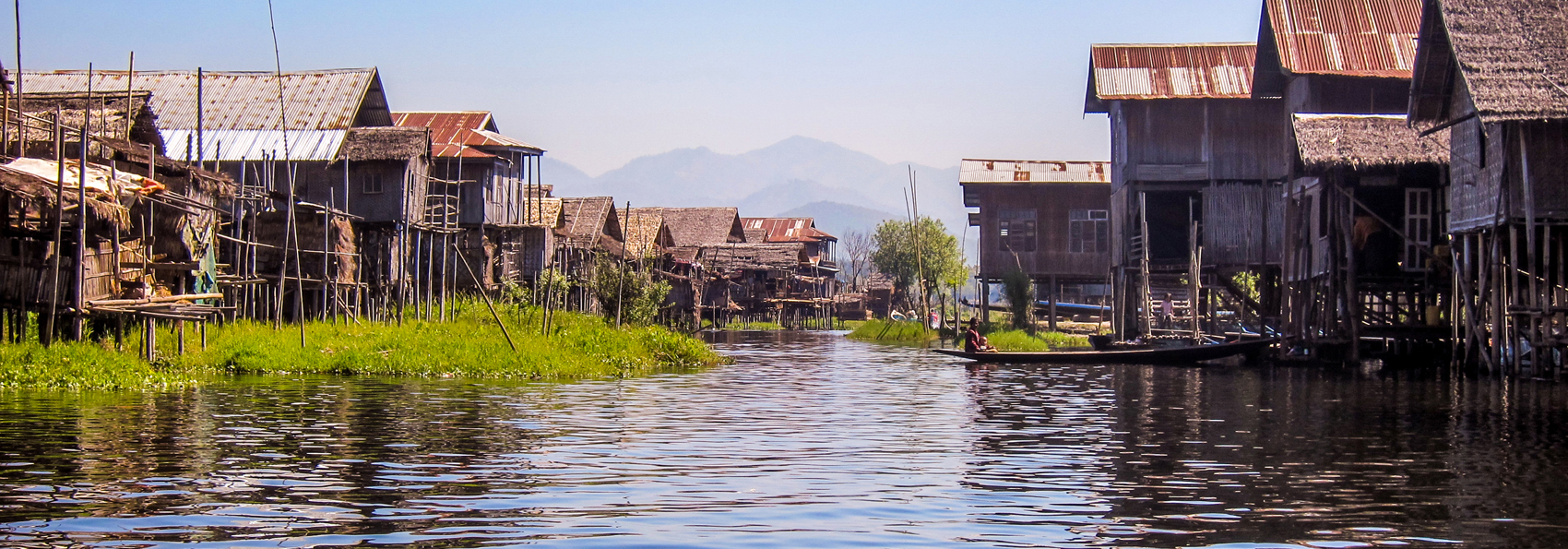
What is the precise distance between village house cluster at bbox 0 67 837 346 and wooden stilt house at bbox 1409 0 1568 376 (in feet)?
51.7

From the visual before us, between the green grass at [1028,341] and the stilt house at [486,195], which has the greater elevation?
the stilt house at [486,195]

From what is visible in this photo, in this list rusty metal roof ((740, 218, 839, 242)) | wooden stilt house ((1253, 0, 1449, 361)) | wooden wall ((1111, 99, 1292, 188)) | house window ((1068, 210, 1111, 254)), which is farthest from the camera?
rusty metal roof ((740, 218, 839, 242))

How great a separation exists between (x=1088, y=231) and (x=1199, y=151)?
10.4 metres

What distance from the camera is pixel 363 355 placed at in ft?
79.4

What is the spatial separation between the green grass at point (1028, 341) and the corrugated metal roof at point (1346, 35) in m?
10.1

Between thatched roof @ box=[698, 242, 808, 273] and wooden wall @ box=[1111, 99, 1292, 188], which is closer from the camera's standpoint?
wooden wall @ box=[1111, 99, 1292, 188]

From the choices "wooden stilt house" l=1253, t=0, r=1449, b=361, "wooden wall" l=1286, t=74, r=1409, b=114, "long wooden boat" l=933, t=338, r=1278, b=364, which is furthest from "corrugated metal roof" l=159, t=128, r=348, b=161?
"wooden wall" l=1286, t=74, r=1409, b=114

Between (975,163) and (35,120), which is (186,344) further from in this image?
(975,163)

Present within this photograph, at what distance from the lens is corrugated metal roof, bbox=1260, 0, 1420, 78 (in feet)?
108

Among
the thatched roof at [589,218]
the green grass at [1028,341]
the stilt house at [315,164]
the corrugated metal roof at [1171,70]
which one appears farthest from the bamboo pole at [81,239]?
the thatched roof at [589,218]

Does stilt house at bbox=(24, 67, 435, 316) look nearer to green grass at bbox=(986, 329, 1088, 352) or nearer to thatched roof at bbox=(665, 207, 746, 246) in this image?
green grass at bbox=(986, 329, 1088, 352)

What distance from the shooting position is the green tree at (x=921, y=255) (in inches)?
2940

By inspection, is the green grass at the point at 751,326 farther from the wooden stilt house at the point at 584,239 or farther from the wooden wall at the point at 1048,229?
the wooden wall at the point at 1048,229

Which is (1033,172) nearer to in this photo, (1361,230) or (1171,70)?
(1171,70)
